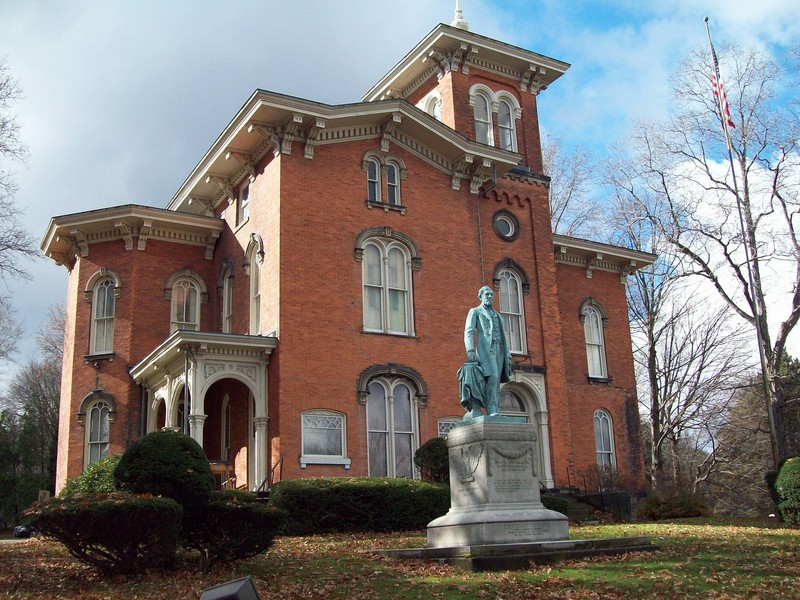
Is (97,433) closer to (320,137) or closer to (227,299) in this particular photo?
(227,299)

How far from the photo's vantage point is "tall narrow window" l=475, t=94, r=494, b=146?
28.0 m

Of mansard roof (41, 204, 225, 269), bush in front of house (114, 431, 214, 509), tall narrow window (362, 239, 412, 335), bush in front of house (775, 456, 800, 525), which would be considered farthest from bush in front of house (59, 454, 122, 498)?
bush in front of house (775, 456, 800, 525)

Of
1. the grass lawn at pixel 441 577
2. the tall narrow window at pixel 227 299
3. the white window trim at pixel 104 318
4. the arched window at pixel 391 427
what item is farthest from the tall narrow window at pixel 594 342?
the white window trim at pixel 104 318

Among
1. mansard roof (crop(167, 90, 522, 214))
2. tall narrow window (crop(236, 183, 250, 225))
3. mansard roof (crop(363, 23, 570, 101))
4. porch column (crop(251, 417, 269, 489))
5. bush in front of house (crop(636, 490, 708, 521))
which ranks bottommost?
bush in front of house (crop(636, 490, 708, 521))

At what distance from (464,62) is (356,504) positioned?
15.6 metres

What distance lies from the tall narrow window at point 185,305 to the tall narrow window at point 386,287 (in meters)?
6.22

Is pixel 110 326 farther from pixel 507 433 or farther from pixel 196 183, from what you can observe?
pixel 507 433

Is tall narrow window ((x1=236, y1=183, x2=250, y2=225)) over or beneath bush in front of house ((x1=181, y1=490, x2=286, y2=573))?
over

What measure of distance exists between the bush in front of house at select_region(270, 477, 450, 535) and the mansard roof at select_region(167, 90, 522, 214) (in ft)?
30.1

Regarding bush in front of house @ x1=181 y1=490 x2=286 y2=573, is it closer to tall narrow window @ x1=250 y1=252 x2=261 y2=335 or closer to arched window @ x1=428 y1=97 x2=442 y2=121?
tall narrow window @ x1=250 y1=252 x2=261 y2=335

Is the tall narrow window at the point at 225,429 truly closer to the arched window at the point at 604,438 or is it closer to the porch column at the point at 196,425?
the porch column at the point at 196,425

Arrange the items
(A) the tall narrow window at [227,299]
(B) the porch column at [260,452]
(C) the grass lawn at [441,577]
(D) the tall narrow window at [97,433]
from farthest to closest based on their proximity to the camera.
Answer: (A) the tall narrow window at [227,299] → (D) the tall narrow window at [97,433] → (B) the porch column at [260,452] → (C) the grass lawn at [441,577]

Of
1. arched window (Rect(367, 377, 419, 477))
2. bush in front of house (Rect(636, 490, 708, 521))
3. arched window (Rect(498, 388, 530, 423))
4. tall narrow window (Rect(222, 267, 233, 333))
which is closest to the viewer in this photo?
arched window (Rect(367, 377, 419, 477))

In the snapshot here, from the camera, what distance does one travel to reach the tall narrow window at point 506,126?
92.7 ft
